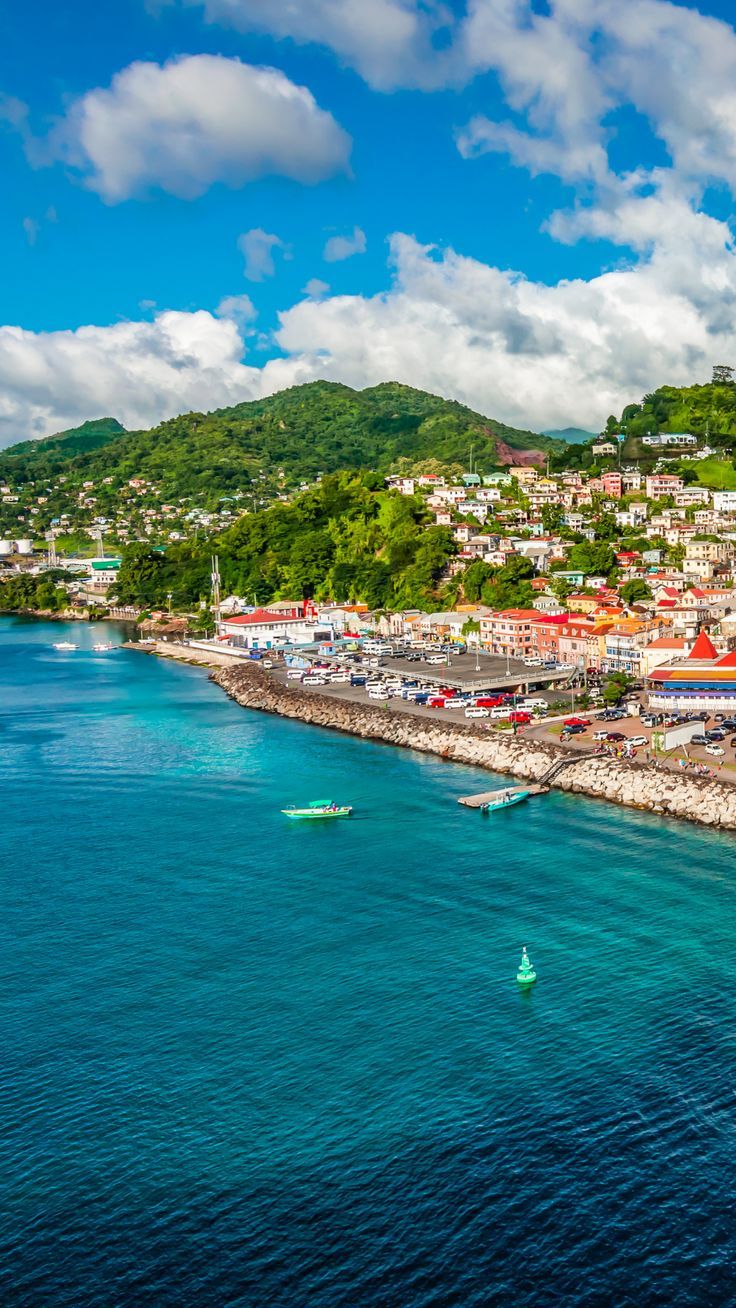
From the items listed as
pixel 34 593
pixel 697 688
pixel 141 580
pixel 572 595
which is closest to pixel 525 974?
pixel 697 688

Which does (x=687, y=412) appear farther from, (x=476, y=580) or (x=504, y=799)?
(x=504, y=799)

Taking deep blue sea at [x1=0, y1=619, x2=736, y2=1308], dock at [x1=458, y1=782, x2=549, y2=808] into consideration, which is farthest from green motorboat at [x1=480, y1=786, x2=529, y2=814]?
deep blue sea at [x1=0, y1=619, x2=736, y2=1308]

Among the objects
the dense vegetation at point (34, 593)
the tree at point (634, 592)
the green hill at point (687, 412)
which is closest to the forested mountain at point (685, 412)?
the green hill at point (687, 412)

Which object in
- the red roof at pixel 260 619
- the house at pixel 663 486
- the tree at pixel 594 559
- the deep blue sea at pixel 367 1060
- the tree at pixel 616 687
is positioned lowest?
the deep blue sea at pixel 367 1060

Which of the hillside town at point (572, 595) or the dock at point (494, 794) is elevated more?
the hillside town at point (572, 595)

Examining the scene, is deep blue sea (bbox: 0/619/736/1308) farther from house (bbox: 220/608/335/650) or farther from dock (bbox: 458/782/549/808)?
house (bbox: 220/608/335/650)

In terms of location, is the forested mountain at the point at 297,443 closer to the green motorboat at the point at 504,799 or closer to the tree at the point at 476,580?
the tree at the point at 476,580
